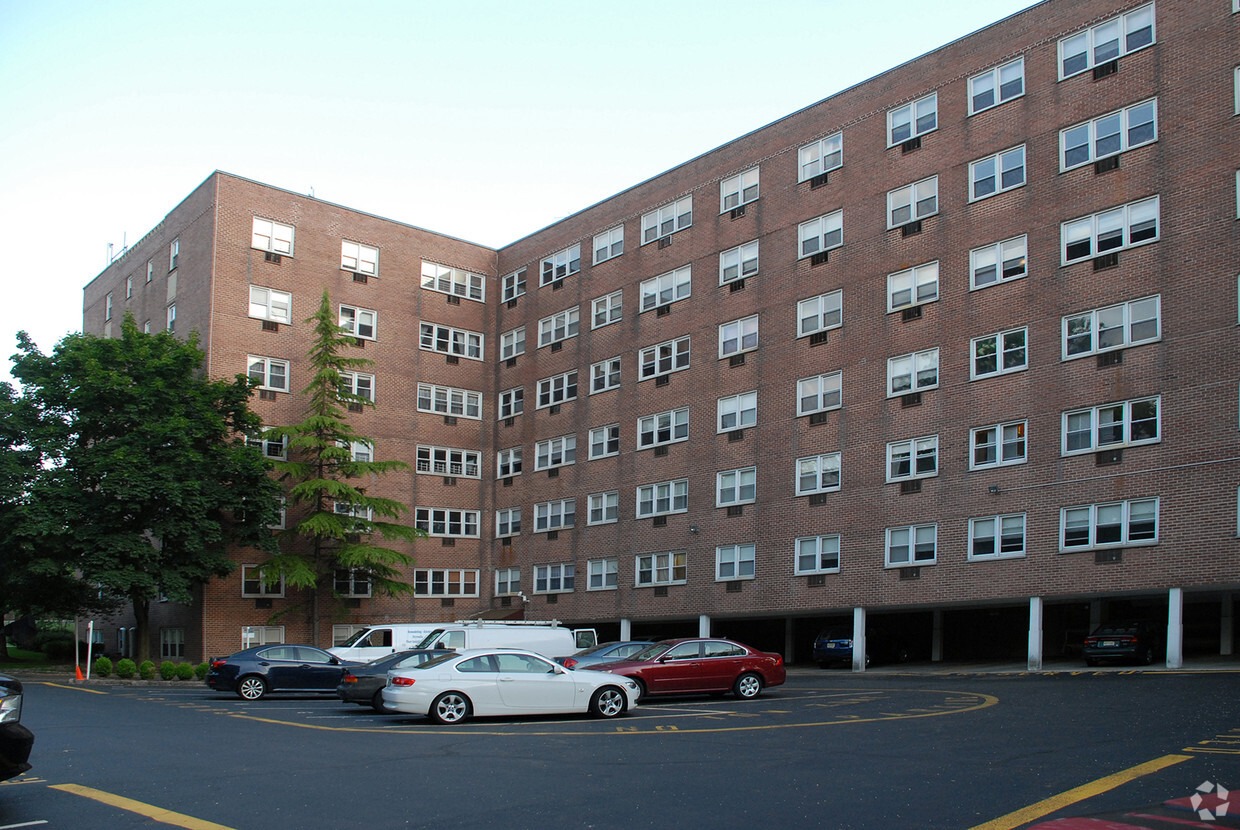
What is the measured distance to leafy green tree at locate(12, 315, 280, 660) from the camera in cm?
Answer: 3822

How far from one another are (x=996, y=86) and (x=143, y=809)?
1269 inches

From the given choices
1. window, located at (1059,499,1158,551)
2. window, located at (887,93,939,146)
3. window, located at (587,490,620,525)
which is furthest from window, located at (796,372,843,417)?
window, located at (587,490,620,525)

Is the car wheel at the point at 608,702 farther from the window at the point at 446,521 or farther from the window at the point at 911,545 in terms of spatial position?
the window at the point at 446,521

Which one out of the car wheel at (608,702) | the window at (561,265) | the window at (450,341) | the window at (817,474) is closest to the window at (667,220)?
the window at (561,265)

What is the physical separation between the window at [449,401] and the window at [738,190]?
16193 mm

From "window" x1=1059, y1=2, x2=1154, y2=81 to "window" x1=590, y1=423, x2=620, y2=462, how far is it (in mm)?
21472

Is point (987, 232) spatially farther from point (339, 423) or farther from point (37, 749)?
point (37, 749)

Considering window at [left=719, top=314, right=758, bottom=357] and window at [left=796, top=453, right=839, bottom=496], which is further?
window at [left=719, top=314, right=758, bottom=357]

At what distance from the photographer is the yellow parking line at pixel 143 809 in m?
9.78

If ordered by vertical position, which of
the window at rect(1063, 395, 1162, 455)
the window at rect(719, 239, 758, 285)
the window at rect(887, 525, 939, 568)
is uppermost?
the window at rect(719, 239, 758, 285)

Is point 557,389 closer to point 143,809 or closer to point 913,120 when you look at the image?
point 913,120

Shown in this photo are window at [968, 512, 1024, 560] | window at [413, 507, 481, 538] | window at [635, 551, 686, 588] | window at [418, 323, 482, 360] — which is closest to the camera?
window at [968, 512, 1024, 560]

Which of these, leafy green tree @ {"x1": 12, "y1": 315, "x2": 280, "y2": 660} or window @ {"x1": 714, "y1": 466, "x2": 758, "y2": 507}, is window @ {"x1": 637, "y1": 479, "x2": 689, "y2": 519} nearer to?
window @ {"x1": 714, "y1": 466, "x2": 758, "y2": 507}

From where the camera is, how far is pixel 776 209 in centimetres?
4022
